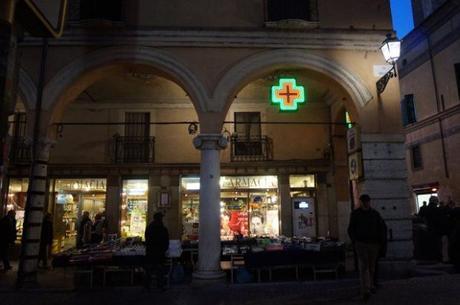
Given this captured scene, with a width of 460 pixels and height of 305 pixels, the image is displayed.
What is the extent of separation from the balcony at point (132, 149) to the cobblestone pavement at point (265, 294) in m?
6.62

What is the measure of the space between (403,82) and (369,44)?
10.8 m

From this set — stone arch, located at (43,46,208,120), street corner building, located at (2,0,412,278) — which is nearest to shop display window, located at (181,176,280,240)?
street corner building, located at (2,0,412,278)

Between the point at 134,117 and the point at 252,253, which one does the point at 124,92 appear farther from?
the point at 252,253

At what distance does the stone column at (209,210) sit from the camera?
9172 mm

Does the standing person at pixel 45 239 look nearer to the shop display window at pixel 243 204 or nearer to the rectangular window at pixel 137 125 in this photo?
the rectangular window at pixel 137 125

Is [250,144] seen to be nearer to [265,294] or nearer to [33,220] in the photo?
[265,294]

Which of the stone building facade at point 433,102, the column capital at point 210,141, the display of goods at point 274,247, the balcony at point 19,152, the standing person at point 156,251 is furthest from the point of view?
the stone building facade at point 433,102

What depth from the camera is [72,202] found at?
14.8 m

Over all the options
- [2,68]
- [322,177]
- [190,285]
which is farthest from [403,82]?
[2,68]

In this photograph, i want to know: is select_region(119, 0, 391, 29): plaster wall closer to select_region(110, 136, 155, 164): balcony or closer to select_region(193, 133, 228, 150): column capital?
select_region(193, 133, 228, 150): column capital

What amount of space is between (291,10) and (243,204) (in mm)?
7437

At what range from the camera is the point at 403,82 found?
1977cm

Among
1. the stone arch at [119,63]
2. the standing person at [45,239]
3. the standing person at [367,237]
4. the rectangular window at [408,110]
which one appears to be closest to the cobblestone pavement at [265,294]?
the standing person at [367,237]

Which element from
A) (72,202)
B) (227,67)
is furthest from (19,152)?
(227,67)
